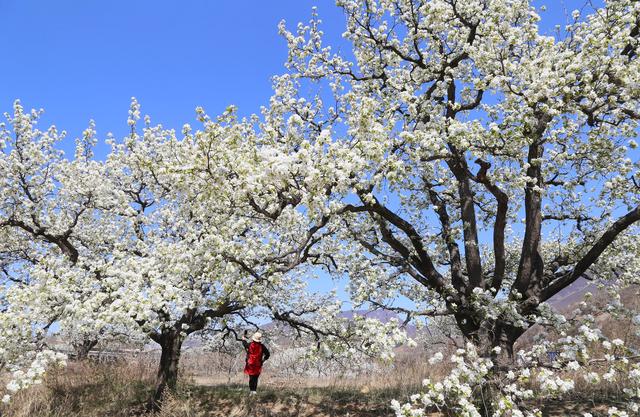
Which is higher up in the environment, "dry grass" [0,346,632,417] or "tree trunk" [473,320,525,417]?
"tree trunk" [473,320,525,417]

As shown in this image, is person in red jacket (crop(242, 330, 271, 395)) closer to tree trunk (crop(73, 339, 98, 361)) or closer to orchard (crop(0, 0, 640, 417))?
orchard (crop(0, 0, 640, 417))

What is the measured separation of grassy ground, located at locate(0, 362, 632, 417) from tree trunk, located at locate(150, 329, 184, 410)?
500 millimetres

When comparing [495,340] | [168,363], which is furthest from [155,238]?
[495,340]

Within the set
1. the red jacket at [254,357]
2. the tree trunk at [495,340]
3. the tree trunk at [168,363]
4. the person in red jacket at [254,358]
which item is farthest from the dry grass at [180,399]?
the tree trunk at [495,340]

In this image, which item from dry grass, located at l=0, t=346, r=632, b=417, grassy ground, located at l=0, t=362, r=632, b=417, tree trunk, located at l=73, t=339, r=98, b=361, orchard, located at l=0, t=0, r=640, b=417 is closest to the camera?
orchard, located at l=0, t=0, r=640, b=417

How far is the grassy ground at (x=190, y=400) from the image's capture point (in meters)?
12.8

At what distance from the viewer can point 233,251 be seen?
9.43 meters

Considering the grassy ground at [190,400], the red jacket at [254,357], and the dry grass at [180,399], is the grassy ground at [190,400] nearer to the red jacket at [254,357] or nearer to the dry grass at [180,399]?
the dry grass at [180,399]

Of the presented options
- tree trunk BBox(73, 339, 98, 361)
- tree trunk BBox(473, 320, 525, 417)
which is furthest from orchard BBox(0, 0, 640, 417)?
tree trunk BBox(73, 339, 98, 361)

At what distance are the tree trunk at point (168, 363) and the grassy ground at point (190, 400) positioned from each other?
0.50 meters

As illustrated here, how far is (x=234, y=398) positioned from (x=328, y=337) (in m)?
5.37

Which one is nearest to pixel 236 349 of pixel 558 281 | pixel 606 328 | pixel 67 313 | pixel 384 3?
pixel 67 313

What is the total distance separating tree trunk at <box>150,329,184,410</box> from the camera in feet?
48.9

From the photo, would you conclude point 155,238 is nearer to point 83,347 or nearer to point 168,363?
point 168,363
